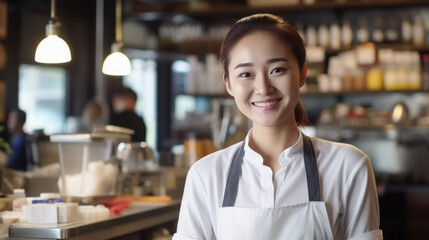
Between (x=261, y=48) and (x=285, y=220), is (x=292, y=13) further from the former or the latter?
(x=285, y=220)

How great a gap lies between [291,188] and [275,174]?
61mm

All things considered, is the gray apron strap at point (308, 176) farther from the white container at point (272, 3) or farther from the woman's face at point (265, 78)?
the white container at point (272, 3)

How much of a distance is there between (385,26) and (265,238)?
5963mm

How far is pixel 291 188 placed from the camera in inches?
75.0

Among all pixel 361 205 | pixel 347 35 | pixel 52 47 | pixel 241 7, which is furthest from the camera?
pixel 241 7

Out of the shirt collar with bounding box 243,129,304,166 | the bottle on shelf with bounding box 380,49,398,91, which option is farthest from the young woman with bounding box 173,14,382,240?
the bottle on shelf with bounding box 380,49,398,91

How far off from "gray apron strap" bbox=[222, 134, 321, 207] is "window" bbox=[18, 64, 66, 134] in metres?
6.08

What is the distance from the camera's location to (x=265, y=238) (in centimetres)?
187

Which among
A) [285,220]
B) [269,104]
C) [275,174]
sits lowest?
[285,220]

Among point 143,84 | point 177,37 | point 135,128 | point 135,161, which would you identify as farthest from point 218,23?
point 135,161

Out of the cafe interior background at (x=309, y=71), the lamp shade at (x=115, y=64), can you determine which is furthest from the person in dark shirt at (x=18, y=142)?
the lamp shade at (x=115, y=64)

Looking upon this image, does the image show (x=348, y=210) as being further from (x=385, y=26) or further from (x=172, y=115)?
(x=172, y=115)

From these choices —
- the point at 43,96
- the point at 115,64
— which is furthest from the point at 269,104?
the point at 43,96

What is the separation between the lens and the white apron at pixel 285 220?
1855 mm
